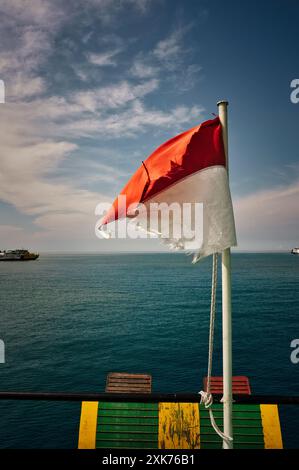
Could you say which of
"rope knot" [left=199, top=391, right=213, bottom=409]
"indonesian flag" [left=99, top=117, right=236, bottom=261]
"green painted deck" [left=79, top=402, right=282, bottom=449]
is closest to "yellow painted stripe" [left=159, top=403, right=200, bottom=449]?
"green painted deck" [left=79, top=402, right=282, bottom=449]

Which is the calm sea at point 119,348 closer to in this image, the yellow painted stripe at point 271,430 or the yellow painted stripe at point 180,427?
the yellow painted stripe at point 180,427

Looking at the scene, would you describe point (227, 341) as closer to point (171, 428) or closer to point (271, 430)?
point (171, 428)

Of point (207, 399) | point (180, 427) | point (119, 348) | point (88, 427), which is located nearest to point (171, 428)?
point (180, 427)

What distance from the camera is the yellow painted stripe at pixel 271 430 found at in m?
6.52

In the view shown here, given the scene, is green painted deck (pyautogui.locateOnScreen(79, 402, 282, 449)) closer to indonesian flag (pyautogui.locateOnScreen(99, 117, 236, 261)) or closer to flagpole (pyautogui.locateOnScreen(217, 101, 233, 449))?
flagpole (pyautogui.locateOnScreen(217, 101, 233, 449))

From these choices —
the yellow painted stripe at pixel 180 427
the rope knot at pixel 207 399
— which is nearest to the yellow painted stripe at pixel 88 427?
the yellow painted stripe at pixel 180 427

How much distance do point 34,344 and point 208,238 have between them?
44.6 metres

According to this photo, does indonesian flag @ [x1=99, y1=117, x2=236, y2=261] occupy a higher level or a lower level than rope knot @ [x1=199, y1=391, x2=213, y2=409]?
higher

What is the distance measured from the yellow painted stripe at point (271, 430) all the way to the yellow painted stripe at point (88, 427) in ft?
10.9

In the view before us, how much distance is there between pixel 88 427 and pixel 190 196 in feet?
17.4

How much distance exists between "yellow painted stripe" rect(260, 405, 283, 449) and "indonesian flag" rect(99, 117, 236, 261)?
16.0 ft

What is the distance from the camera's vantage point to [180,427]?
6.39 metres

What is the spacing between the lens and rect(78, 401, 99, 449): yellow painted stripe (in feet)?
21.2
